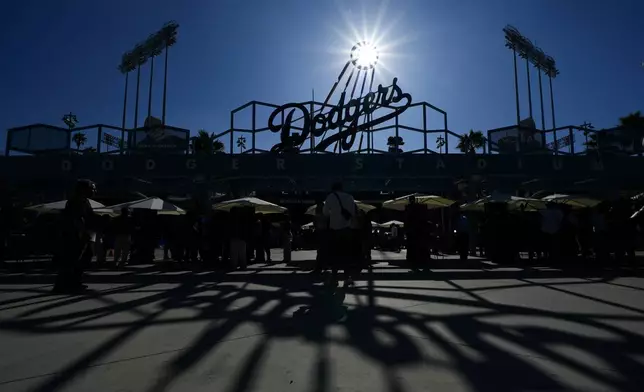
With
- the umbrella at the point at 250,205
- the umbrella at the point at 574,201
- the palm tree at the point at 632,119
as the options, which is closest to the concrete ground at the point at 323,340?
the umbrella at the point at 250,205

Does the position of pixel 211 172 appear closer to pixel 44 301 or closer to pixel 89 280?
pixel 89 280

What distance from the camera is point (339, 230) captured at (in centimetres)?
668

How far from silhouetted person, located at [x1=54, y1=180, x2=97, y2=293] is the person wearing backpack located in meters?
3.91

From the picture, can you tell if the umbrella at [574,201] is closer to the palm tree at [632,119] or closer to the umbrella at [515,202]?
the umbrella at [515,202]

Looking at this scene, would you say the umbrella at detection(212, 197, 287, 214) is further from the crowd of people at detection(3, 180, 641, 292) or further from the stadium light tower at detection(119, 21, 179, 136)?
the stadium light tower at detection(119, 21, 179, 136)

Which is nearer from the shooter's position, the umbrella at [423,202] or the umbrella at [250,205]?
the umbrella at [250,205]

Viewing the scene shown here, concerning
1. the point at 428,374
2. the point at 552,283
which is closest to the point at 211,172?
the point at 552,283

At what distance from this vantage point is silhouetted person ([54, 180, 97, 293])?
679 centimetres

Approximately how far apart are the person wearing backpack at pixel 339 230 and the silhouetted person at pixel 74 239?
12.8 ft

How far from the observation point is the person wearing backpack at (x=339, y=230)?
21.8ft

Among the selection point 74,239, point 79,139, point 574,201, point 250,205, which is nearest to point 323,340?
point 74,239

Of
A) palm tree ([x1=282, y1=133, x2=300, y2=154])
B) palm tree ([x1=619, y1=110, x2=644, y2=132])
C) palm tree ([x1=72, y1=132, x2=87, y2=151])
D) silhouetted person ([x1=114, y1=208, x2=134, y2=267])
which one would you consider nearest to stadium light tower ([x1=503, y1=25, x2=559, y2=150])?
palm tree ([x1=619, y1=110, x2=644, y2=132])

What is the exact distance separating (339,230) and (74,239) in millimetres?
4190

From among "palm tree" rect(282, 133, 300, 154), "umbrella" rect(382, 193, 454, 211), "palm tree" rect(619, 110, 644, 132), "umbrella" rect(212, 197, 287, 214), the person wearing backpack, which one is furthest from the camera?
"palm tree" rect(619, 110, 644, 132)
